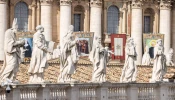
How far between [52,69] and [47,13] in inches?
1225

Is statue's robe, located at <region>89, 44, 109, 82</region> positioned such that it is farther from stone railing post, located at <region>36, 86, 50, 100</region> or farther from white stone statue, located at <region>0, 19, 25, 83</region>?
white stone statue, located at <region>0, 19, 25, 83</region>

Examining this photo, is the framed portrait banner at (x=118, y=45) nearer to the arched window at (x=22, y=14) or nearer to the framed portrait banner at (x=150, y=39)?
the framed portrait banner at (x=150, y=39)

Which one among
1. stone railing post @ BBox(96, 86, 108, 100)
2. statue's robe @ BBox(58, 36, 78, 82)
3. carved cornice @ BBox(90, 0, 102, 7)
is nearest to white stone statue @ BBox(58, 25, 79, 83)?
statue's robe @ BBox(58, 36, 78, 82)

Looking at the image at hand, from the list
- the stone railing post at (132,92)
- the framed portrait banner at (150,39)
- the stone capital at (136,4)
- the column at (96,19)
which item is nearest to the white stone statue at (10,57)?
the stone railing post at (132,92)

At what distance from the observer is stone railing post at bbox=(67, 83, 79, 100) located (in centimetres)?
3466

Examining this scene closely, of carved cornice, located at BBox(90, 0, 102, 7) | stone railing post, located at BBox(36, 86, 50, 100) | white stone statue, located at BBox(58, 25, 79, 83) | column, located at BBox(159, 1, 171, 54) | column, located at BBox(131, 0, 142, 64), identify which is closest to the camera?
stone railing post, located at BBox(36, 86, 50, 100)

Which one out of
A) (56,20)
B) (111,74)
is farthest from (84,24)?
(111,74)

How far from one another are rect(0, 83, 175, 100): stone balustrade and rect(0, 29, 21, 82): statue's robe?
0.62 metres

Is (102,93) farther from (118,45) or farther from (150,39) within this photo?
(150,39)

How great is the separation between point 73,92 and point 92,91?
1.70 meters

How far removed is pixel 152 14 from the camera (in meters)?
87.8

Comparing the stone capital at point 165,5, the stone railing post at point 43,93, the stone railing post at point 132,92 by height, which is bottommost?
the stone railing post at point 132,92

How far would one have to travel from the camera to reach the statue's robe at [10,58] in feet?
103

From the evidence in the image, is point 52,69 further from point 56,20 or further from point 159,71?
point 56,20
